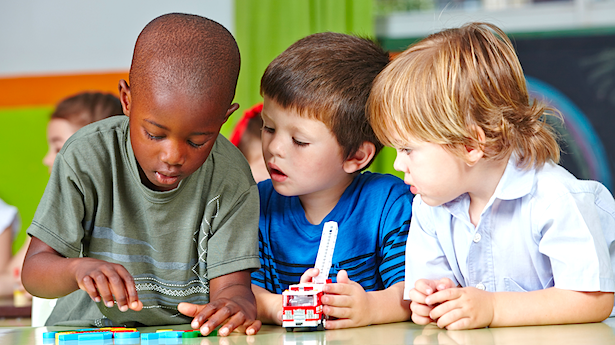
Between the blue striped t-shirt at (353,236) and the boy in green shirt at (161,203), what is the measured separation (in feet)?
0.57

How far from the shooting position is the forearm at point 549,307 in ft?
2.52

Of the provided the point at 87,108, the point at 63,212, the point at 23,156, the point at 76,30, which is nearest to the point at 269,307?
the point at 63,212

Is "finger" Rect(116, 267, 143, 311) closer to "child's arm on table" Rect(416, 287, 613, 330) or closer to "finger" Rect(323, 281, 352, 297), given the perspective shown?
"finger" Rect(323, 281, 352, 297)

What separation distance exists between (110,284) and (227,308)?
6.3 inches

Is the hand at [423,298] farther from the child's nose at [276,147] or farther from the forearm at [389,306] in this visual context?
the child's nose at [276,147]

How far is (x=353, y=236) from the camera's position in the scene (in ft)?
3.44

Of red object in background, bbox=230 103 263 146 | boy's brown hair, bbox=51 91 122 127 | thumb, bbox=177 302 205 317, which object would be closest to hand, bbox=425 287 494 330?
thumb, bbox=177 302 205 317

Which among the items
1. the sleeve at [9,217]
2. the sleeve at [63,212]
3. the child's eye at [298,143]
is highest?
the child's eye at [298,143]

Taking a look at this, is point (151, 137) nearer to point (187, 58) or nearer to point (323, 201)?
point (187, 58)

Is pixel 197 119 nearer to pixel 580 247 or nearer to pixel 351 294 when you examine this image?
pixel 351 294

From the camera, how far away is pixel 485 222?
89cm

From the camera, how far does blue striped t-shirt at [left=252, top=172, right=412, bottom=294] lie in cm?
102

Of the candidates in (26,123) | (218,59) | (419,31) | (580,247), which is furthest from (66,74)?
(580,247)

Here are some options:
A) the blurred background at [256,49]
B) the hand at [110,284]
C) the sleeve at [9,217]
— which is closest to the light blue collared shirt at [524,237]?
the hand at [110,284]
